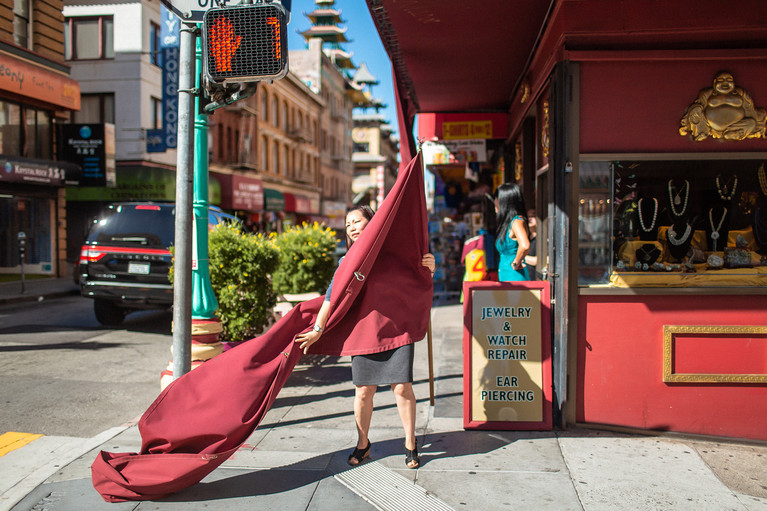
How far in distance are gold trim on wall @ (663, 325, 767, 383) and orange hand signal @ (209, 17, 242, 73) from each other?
3.67 meters

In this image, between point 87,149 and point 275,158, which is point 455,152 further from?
point 275,158

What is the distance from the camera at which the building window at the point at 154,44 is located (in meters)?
24.2

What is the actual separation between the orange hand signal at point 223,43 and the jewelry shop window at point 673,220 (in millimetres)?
2731

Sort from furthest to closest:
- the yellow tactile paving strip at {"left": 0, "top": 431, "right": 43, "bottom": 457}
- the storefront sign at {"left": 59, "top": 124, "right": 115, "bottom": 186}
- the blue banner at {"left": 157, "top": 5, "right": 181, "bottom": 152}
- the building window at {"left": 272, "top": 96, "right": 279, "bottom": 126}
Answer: the building window at {"left": 272, "top": 96, "right": 279, "bottom": 126}, the blue banner at {"left": 157, "top": 5, "right": 181, "bottom": 152}, the storefront sign at {"left": 59, "top": 124, "right": 115, "bottom": 186}, the yellow tactile paving strip at {"left": 0, "top": 431, "right": 43, "bottom": 457}

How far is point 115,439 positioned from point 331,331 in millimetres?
1969

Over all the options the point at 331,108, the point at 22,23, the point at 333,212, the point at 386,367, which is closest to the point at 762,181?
the point at 386,367

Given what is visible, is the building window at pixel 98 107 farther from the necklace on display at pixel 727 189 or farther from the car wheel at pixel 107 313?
the necklace on display at pixel 727 189

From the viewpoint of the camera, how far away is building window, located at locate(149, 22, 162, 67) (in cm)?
2420

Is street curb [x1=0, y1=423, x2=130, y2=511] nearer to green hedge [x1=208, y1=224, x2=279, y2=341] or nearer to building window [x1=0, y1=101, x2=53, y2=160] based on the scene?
green hedge [x1=208, y1=224, x2=279, y2=341]

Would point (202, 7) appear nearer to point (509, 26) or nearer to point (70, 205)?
point (509, 26)

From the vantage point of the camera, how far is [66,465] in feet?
13.5

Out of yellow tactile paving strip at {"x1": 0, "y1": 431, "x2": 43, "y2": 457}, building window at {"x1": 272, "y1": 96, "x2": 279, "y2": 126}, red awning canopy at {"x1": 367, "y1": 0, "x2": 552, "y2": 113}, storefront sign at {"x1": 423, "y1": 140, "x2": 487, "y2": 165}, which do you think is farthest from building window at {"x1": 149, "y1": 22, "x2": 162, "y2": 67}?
yellow tactile paving strip at {"x1": 0, "y1": 431, "x2": 43, "y2": 457}

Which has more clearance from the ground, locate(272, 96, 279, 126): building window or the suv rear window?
locate(272, 96, 279, 126): building window

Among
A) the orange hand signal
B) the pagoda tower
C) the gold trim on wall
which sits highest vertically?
the pagoda tower
